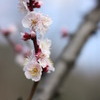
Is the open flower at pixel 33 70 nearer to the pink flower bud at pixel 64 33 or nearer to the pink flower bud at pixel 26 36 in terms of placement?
the pink flower bud at pixel 26 36

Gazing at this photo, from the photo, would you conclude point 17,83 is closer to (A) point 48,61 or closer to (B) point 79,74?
(B) point 79,74

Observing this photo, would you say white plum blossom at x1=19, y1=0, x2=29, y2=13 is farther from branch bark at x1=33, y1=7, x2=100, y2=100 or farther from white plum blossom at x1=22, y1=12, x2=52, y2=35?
branch bark at x1=33, y1=7, x2=100, y2=100

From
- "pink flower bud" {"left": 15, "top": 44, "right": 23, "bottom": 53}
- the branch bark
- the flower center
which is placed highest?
the flower center

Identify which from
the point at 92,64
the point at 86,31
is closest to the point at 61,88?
the point at 86,31

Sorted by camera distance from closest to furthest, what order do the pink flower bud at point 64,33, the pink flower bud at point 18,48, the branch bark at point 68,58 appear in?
1. the branch bark at point 68,58
2. the pink flower bud at point 18,48
3. the pink flower bud at point 64,33

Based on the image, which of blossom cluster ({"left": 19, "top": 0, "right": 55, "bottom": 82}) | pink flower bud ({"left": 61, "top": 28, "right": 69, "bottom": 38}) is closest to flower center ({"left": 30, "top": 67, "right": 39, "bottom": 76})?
blossom cluster ({"left": 19, "top": 0, "right": 55, "bottom": 82})

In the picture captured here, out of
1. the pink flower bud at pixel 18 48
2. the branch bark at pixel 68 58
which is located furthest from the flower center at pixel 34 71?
the pink flower bud at pixel 18 48
